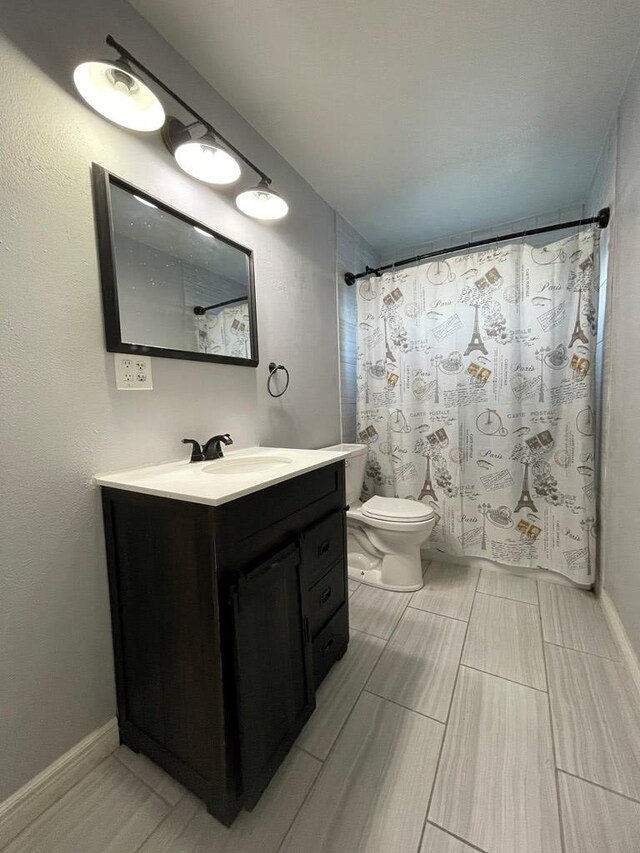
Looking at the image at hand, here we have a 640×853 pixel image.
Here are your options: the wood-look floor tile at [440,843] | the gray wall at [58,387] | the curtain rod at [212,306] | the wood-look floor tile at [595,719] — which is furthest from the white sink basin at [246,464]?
the wood-look floor tile at [595,719]

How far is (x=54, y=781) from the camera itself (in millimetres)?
879

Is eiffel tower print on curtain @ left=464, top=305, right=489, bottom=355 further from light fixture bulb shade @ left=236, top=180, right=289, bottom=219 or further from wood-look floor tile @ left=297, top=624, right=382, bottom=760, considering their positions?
wood-look floor tile @ left=297, top=624, right=382, bottom=760

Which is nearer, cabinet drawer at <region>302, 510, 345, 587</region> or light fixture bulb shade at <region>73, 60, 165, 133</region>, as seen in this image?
light fixture bulb shade at <region>73, 60, 165, 133</region>

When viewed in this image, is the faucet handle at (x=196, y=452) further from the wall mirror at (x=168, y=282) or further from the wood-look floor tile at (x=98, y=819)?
the wood-look floor tile at (x=98, y=819)

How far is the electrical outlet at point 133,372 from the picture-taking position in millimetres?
1011

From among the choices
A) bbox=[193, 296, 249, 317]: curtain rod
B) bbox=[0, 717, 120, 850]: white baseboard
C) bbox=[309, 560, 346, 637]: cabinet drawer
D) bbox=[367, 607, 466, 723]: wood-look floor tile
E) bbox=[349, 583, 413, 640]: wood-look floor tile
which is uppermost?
bbox=[193, 296, 249, 317]: curtain rod

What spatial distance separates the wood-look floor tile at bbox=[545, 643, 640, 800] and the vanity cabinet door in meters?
0.78

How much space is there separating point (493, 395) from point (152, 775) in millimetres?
2137

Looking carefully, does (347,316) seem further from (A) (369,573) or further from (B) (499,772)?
(B) (499,772)

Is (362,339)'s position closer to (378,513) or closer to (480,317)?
(480,317)

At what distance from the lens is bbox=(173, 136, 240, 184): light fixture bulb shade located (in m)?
1.10

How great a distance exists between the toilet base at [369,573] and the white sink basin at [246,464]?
1024 mm

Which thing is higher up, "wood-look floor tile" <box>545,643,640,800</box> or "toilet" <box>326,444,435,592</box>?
"toilet" <box>326,444,435,592</box>

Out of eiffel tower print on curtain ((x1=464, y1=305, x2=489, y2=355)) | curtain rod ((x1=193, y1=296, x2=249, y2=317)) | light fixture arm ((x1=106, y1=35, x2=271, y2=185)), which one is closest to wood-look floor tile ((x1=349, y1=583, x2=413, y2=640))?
eiffel tower print on curtain ((x1=464, y1=305, x2=489, y2=355))
